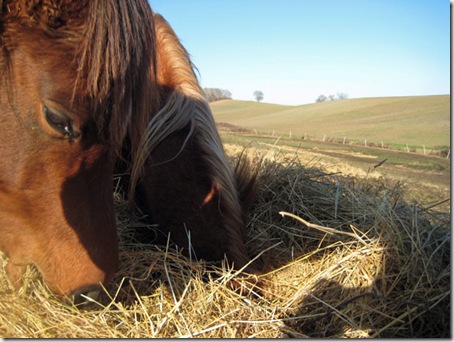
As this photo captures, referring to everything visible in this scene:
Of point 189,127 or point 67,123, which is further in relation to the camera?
point 189,127

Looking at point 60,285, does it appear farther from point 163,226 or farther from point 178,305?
point 163,226

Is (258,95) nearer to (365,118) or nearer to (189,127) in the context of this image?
(365,118)

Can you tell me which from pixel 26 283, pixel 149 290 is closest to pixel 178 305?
pixel 149 290

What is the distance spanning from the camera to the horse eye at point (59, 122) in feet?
4.52

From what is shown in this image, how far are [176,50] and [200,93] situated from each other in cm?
46

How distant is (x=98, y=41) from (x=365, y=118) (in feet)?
151

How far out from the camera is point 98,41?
141cm

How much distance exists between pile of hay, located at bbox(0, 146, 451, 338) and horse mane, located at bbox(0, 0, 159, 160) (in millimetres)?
830

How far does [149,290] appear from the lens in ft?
6.70

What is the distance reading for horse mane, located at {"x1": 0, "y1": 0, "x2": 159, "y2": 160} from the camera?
1380 mm

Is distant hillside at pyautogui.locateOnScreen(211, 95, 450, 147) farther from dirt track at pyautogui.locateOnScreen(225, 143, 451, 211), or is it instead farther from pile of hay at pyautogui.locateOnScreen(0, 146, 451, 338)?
pile of hay at pyautogui.locateOnScreen(0, 146, 451, 338)

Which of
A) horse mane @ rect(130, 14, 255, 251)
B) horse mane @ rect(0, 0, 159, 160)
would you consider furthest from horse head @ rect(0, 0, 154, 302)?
horse mane @ rect(130, 14, 255, 251)

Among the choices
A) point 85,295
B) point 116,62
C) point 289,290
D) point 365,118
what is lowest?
point 289,290

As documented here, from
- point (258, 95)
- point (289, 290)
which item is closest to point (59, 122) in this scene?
point (289, 290)
